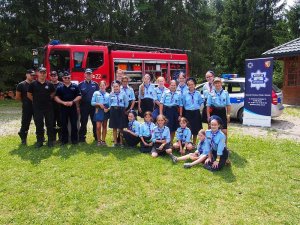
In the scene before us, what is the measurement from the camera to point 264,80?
9.42 metres

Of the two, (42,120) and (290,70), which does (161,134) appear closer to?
(42,120)

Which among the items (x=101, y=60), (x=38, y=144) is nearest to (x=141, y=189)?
(x=38, y=144)

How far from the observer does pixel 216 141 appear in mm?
5766

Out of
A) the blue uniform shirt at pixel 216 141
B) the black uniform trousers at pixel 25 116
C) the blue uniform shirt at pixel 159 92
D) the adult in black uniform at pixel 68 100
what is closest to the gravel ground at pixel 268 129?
the black uniform trousers at pixel 25 116

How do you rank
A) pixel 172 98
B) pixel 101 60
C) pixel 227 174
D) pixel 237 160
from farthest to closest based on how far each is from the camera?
1. pixel 101 60
2. pixel 172 98
3. pixel 237 160
4. pixel 227 174

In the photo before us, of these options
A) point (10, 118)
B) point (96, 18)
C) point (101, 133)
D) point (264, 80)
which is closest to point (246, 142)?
point (264, 80)

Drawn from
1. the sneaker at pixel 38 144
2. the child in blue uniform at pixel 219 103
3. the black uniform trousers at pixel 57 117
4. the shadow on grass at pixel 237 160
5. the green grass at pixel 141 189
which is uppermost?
the child in blue uniform at pixel 219 103

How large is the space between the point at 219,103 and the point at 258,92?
138 inches

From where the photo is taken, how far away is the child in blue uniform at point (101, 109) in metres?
7.32

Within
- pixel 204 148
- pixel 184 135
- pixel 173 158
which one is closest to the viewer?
pixel 204 148

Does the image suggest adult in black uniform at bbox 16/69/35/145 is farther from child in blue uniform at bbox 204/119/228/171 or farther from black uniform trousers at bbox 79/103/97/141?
child in blue uniform at bbox 204/119/228/171

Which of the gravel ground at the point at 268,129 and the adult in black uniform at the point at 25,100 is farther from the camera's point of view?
the gravel ground at the point at 268,129

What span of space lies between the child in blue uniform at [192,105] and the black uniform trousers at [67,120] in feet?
8.42

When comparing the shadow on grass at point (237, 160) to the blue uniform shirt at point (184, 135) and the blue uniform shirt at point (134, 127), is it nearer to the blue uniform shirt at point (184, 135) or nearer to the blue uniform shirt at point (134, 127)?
the blue uniform shirt at point (184, 135)
